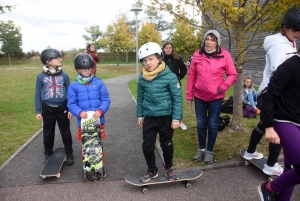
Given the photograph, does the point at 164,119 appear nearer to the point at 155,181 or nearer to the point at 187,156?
the point at 155,181

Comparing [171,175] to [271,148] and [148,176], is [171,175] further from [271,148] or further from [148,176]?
[271,148]

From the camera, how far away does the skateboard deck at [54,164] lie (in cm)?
389

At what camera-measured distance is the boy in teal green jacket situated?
3.48 meters

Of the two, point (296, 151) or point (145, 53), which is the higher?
point (145, 53)

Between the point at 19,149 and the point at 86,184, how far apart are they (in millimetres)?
2204

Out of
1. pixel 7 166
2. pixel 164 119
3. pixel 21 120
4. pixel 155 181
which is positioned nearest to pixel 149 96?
pixel 164 119

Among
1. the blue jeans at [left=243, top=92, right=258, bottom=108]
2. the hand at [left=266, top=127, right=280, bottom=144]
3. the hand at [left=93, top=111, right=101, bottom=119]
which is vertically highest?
the hand at [left=266, top=127, right=280, bottom=144]

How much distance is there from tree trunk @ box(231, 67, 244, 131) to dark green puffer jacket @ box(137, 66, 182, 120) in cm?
255

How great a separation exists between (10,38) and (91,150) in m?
58.0

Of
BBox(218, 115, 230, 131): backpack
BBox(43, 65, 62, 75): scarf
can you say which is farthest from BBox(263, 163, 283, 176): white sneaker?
BBox(43, 65, 62, 75): scarf

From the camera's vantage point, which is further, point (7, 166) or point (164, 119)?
point (7, 166)

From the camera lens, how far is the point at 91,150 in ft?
12.7

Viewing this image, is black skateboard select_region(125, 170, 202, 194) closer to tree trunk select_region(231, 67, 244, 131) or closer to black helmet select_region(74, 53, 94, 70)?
black helmet select_region(74, 53, 94, 70)

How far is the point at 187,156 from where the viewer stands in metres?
4.62
